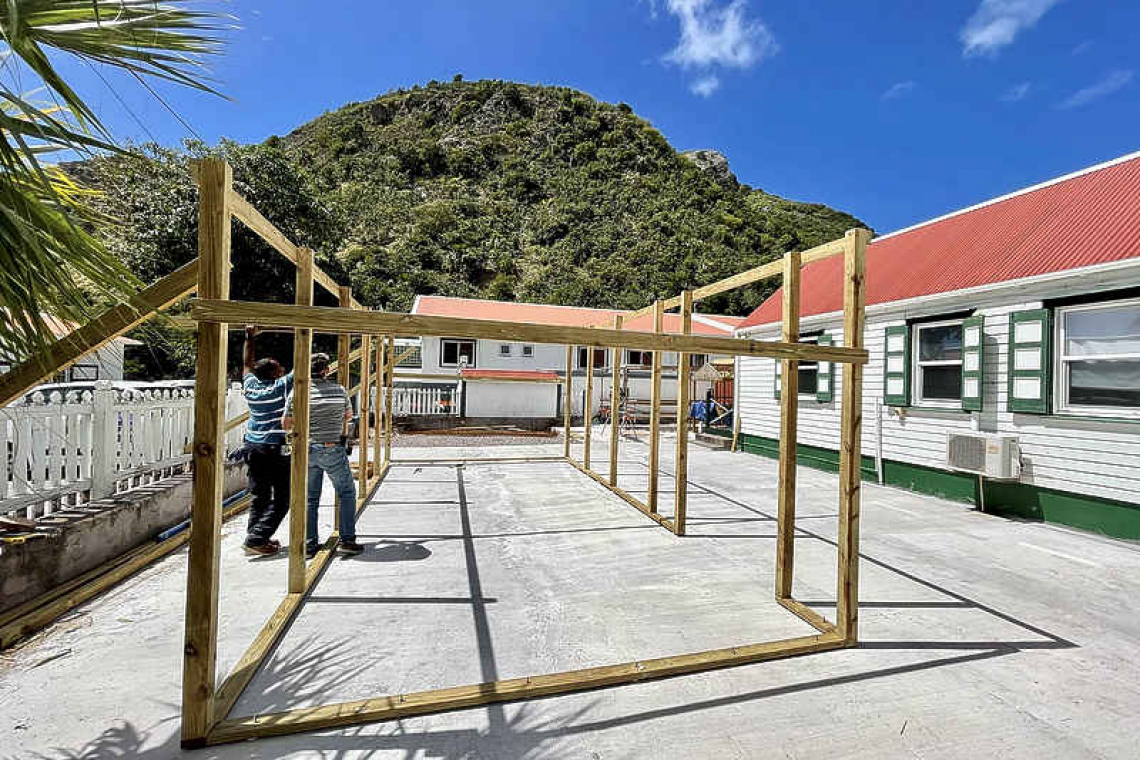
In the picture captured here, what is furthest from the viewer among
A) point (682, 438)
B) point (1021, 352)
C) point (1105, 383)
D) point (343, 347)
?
point (1021, 352)

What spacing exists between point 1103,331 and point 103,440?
1012cm

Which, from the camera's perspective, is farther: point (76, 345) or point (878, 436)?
point (878, 436)

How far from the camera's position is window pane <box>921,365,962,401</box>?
23.8 ft

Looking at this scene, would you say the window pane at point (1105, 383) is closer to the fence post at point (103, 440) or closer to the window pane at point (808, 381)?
the window pane at point (808, 381)

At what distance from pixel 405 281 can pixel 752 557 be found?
40277mm

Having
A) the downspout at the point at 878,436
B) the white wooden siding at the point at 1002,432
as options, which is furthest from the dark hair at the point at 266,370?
the downspout at the point at 878,436

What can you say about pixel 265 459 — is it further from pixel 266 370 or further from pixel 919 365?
pixel 919 365

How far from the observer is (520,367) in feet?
72.6

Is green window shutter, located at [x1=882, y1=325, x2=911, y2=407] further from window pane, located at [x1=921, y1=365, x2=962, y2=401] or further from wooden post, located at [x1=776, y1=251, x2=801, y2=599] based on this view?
wooden post, located at [x1=776, y1=251, x2=801, y2=599]

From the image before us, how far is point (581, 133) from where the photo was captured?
71.1 meters

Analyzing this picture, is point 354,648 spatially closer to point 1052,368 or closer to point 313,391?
point 313,391

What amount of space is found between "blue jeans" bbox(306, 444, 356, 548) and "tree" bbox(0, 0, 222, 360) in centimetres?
270

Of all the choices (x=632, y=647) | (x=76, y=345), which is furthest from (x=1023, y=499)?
(x=76, y=345)

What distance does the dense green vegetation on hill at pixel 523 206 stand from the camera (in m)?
42.8
